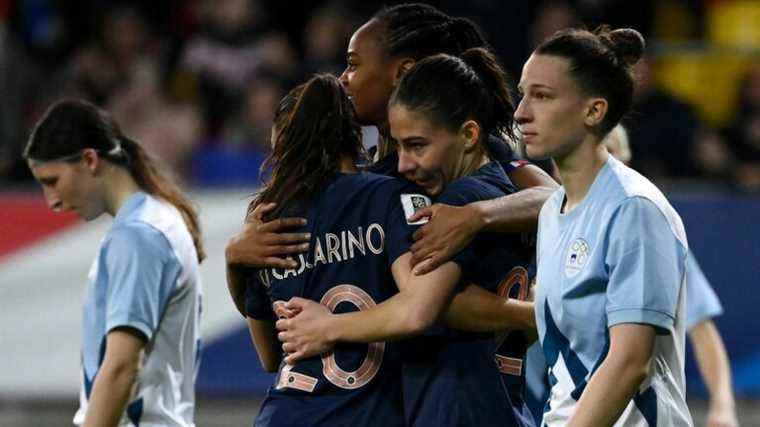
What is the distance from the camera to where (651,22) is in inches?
376

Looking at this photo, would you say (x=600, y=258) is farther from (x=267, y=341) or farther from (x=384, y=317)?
(x=267, y=341)

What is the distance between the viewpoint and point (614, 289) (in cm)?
320

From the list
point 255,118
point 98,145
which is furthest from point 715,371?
point 255,118

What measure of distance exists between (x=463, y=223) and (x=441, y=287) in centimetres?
17

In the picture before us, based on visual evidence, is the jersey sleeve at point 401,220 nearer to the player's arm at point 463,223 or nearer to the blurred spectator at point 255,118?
the player's arm at point 463,223

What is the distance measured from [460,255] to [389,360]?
13.0 inches

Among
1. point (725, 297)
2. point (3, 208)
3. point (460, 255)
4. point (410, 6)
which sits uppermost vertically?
point (410, 6)

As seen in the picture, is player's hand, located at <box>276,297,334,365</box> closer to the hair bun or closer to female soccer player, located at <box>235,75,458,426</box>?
female soccer player, located at <box>235,75,458,426</box>

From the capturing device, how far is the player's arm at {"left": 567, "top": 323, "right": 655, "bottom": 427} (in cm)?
315

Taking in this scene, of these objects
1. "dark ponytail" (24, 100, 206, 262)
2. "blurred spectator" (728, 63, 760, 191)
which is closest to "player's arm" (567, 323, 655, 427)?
"dark ponytail" (24, 100, 206, 262)

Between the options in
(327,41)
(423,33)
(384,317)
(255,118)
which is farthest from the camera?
(327,41)

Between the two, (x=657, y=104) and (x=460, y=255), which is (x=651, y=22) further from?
(x=460, y=255)

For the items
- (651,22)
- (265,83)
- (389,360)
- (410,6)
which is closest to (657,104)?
(651,22)

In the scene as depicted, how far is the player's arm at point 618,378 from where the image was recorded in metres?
3.15
